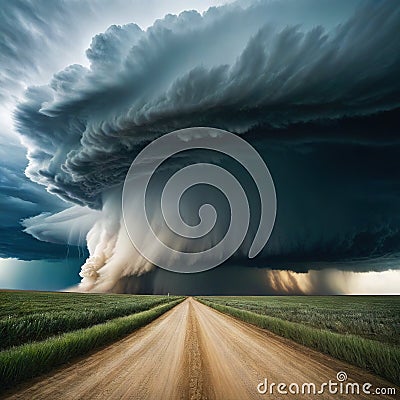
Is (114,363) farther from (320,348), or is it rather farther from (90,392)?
(320,348)

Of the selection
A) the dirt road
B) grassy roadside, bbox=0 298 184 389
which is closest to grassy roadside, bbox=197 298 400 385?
the dirt road

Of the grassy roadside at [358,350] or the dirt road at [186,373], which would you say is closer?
the dirt road at [186,373]

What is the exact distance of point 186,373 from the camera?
7871 mm

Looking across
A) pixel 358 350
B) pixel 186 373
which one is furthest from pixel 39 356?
pixel 358 350

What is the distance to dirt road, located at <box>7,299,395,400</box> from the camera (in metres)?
6.34

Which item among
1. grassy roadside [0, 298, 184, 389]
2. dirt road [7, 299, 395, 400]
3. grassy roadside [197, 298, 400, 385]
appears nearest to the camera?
dirt road [7, 299, 395, 400]

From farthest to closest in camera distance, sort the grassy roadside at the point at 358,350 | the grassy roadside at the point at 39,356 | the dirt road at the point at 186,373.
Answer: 1. the grassy roadside at the point at 358,350
2. the grassy roadside at the point at 39,356
3. the dirt road at the point at 186,373

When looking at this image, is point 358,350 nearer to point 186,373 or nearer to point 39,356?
point 186,373

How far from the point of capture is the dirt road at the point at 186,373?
20.8 feet

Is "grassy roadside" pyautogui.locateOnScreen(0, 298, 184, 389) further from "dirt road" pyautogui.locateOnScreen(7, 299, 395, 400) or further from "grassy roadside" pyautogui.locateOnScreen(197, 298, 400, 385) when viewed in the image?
"grassy roadside" pyautogui.locateOnScreen(197, 298, 400, 385)

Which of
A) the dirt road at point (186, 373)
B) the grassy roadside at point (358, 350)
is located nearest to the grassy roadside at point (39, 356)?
the dirt road at point (186, 373)

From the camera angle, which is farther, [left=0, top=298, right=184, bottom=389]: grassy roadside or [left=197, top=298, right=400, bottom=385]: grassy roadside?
[left=197, top=298, right=400, bottom=385]: grassy roadside

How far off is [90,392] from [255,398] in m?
3.55

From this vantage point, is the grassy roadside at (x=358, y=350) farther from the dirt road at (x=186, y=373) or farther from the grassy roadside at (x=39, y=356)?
the grassy roadside at (x=39, y=356)
